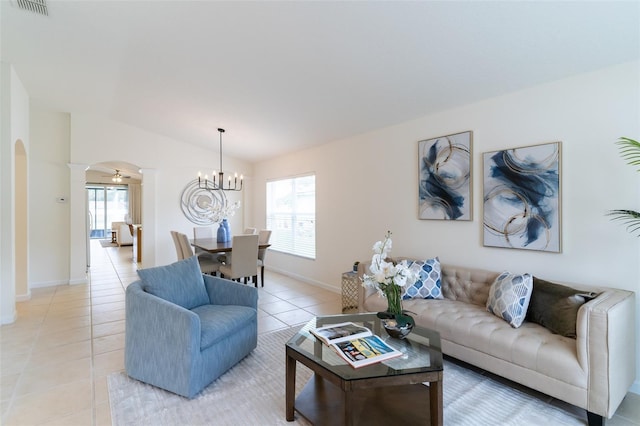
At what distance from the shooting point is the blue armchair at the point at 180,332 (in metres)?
2.15

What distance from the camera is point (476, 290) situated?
2.93 metres

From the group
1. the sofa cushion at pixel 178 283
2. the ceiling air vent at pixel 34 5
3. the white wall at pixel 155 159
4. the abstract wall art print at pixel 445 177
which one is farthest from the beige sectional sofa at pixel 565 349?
the white wall at pixel 155 159

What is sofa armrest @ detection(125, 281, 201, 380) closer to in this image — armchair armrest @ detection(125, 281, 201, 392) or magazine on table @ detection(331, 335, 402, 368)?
armchair armrest @ detection(125, 281, 201, 392)

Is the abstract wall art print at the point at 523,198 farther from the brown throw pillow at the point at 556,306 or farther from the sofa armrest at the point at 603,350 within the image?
the sofa armrest at the point at 603,350

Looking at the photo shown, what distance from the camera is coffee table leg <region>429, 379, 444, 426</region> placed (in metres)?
1.70

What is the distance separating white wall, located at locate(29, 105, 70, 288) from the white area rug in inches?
163

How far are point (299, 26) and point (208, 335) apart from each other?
7.83 ft

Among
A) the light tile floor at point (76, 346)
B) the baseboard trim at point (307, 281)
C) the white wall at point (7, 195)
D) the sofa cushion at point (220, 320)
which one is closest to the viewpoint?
the light tile floor at point (76, 346)

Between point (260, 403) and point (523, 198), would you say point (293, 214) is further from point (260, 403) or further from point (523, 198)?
point (260, 403)

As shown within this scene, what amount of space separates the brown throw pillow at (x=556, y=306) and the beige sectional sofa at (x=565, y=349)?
0.21ft

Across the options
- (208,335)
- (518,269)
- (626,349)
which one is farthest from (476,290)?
(208,335)

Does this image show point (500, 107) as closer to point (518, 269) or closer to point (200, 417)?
point (518, 269)

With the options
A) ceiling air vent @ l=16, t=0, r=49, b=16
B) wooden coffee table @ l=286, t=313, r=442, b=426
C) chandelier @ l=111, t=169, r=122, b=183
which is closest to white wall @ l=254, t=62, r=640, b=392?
wooden coffee table @ l=286, t=313, r=442, b=426

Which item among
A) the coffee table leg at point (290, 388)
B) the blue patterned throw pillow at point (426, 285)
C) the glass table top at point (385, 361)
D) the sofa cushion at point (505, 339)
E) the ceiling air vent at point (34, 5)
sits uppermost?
the ceiling air vent at point (34, 5)
